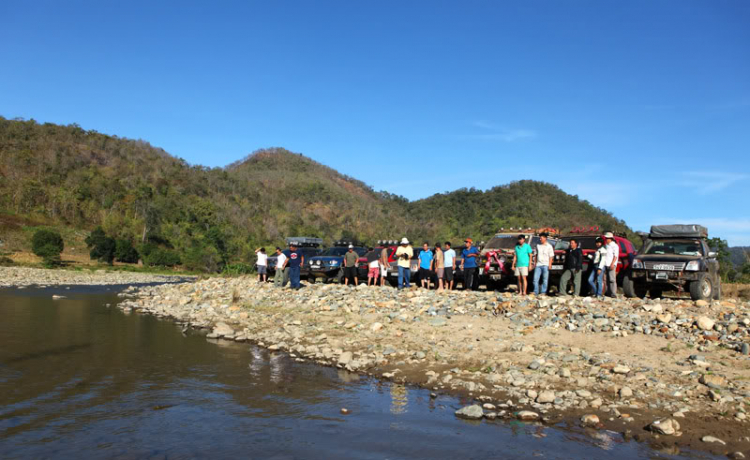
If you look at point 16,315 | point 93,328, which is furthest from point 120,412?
point 16,315

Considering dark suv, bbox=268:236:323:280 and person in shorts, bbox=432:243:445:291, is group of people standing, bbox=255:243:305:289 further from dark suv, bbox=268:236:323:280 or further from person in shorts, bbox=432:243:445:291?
person in shorts, bbox=432:243:445:291

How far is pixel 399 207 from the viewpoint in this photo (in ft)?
306

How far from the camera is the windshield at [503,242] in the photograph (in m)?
17.3

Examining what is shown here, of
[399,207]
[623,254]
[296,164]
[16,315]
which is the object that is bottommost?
[16,315]

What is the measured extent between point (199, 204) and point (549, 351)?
2157 inches

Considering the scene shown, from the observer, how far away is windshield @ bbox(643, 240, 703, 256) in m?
14.1

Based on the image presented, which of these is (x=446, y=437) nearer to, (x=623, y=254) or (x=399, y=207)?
(x=623, y=254)

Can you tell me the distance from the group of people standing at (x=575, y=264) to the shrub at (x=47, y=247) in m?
31.8

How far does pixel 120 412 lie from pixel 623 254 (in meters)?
12.8

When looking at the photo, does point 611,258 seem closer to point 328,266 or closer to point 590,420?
point 590,420

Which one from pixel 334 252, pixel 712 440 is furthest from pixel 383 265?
pixel 712 440

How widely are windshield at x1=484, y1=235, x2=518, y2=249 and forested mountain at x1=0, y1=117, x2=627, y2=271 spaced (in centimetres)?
2977

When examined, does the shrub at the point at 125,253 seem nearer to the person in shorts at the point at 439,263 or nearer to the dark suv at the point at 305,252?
the dark suv at the point at 305,252

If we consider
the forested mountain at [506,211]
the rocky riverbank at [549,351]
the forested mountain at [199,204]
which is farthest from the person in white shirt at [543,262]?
the forested mountain at [506,211]
